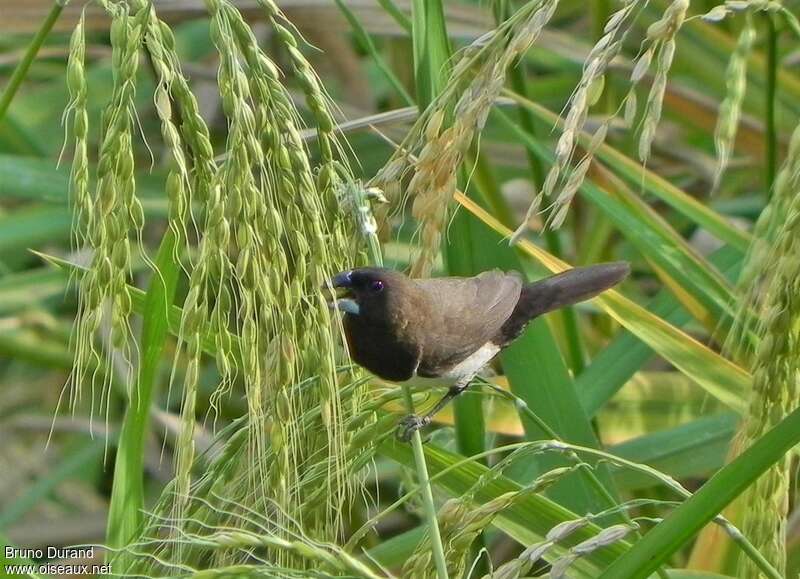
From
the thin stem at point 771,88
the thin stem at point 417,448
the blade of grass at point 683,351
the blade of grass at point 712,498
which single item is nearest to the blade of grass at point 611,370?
the blade of grass at point 683,351

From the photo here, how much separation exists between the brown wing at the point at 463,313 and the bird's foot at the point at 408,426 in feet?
1.23

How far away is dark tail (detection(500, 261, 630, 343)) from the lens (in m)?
2.16

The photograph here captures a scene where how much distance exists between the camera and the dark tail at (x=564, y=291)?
216 centimetres

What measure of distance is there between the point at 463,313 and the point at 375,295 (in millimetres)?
340

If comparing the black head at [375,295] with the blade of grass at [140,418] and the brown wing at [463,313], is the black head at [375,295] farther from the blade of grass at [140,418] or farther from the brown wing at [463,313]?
the blade of grass at [140,418]

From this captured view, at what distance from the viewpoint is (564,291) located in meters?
2.23

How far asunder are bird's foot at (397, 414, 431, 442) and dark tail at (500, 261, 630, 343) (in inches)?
19.6

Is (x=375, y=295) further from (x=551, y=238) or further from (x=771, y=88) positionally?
(x=771, y=88)

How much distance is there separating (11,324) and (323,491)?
2.28 m

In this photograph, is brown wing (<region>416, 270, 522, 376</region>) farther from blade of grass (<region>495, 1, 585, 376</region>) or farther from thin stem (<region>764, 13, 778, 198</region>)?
thin stem (<region>764, 13, 778, 198</region>)

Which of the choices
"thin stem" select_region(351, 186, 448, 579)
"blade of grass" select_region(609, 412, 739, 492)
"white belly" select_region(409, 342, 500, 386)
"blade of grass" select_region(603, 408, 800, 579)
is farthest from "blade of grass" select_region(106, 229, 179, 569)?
"blade of grass" select_region(609, 412, 739, 492)

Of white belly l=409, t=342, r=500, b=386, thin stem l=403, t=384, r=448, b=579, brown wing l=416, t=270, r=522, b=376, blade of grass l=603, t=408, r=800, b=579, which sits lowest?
white belly l=409, t=342, r=500, b=386

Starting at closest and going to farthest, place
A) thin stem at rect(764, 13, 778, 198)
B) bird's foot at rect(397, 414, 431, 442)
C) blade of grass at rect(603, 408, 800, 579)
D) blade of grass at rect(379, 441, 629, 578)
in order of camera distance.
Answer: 1. blade of grass at rect(603, 408, 800, 579)
2. bird's foot at rect(397, 414, 431, 442)
3. blade of grass at rect(379, 441, 629, 578)
4. thin stem at rect(764, 13, 778, 198)

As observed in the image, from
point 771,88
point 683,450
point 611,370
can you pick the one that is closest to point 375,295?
point 611,370
